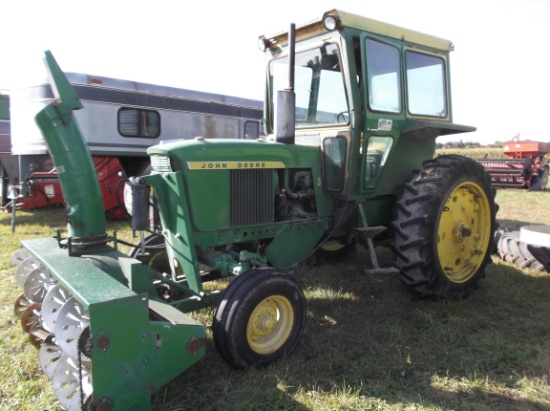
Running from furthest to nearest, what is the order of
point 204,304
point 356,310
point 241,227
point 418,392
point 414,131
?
point 414,131, point 356,310, point 241,227, point 204,304, point 418,392

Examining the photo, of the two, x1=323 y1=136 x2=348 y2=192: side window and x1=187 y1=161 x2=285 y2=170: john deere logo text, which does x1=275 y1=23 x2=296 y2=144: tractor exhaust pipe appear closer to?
x1=187 y1=161 x2=285 y2=170: john deere logo text

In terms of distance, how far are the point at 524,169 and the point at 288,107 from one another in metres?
13.4

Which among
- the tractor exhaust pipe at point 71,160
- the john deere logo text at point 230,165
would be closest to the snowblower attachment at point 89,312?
the tractor exhaust pipe at point 71,160

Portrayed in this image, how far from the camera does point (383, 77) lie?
152 inches

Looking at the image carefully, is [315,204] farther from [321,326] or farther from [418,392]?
[418,392]

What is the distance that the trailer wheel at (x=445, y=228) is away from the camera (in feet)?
12.0

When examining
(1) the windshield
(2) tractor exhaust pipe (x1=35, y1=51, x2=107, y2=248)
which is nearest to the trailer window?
(1) the windshield

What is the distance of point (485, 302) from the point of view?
13.2 ft

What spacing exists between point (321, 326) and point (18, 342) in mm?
2302

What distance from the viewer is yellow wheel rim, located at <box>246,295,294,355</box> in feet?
9.34

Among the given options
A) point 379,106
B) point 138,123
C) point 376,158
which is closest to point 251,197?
point 376,158

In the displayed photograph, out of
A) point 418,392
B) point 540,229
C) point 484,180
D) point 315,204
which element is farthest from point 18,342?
point 540,229

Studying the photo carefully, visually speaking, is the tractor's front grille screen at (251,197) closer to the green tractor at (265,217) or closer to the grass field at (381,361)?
the green tractor at (265,217)

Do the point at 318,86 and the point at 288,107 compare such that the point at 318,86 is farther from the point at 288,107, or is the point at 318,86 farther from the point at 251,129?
the point at 251,129
